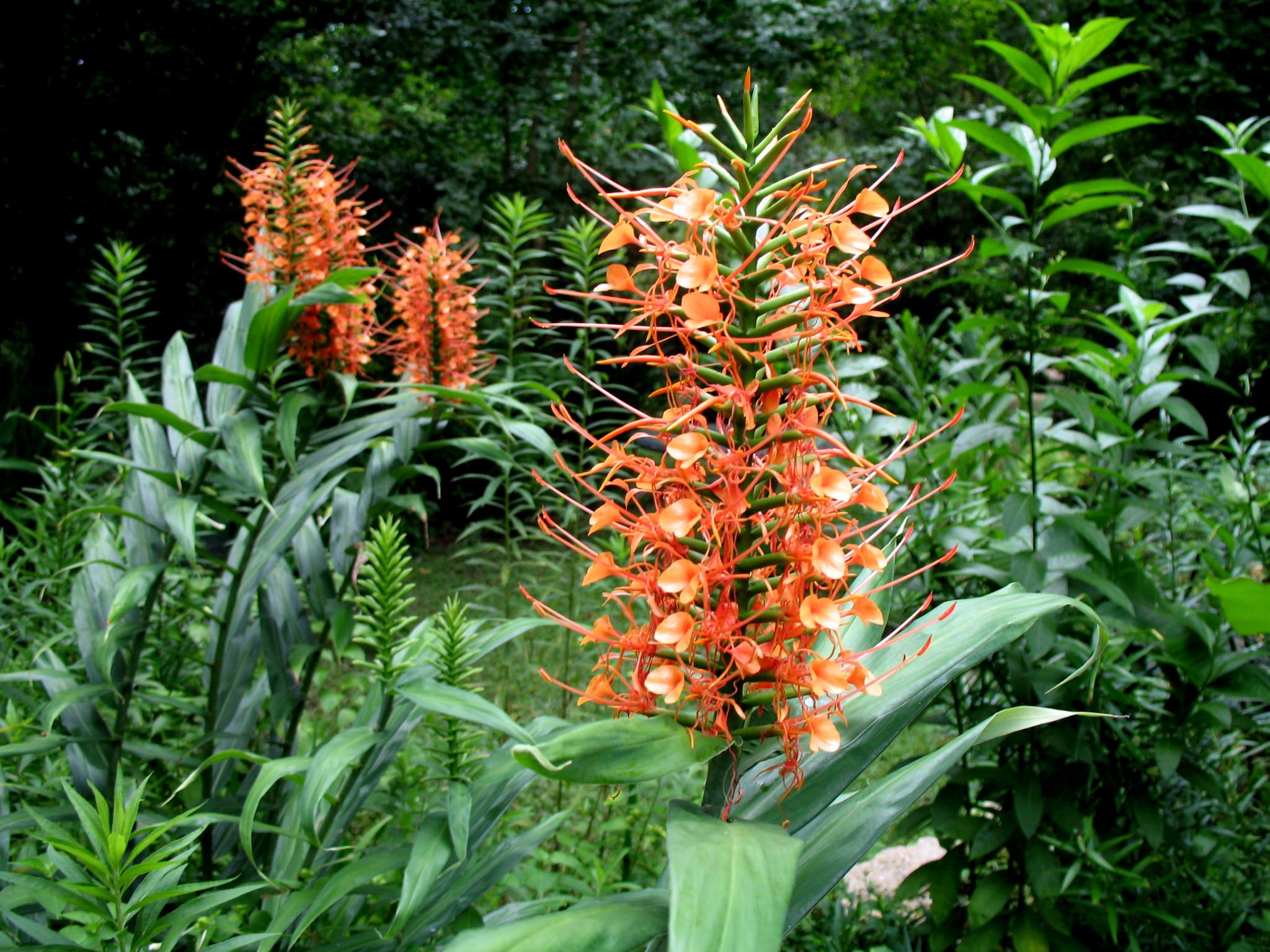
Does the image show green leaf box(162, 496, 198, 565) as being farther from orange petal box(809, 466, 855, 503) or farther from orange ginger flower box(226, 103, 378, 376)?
orange petal box(809, 466, 855, 503)

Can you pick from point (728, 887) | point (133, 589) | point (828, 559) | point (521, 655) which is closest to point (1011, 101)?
point (828, 559)

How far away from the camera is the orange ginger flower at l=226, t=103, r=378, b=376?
1.92 metres

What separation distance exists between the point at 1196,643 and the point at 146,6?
21.8 feet

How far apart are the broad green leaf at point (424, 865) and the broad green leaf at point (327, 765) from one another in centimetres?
14

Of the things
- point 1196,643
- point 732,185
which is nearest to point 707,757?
point 732,185

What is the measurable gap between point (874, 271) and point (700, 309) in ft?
0.60

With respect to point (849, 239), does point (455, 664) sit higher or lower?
lower

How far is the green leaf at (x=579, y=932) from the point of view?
0.69 meters

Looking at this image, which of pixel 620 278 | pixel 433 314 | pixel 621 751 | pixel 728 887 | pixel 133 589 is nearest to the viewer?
pixel 728 887

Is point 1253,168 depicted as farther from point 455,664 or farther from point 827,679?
point 455,664

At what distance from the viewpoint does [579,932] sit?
28.2 inches

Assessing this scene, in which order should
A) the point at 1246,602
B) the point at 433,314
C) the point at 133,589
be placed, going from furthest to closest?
the point at 433,314 < the point at 133,589 < the point at 1246,602

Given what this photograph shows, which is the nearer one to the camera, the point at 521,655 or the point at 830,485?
the point at 830,485

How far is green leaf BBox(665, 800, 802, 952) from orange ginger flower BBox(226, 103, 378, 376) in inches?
59.0
